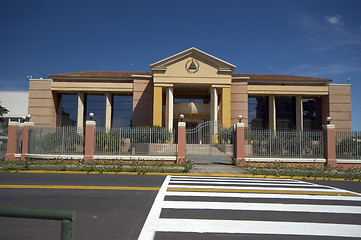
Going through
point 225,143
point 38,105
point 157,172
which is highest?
point 38,105

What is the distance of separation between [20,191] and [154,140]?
9.70 m

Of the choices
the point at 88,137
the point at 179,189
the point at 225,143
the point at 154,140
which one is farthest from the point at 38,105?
the point at 179,189

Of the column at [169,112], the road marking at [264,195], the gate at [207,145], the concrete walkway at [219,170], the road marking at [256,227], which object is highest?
the column at [169,112]

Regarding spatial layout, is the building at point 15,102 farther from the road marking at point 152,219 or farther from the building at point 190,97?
the road marking at point 152,219

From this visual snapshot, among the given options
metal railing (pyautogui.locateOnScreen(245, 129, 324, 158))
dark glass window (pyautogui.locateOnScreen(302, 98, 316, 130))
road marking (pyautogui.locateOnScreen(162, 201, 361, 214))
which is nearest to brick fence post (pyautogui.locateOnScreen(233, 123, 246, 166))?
metal railing (pyautogui.locateOnScreen(245, 129, 324, 158))

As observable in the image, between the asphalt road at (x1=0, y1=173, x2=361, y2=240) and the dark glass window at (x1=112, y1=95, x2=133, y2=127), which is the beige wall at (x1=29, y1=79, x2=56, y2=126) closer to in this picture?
the dark glass window at (x1=112, y1=95, x2=133, y2=127)

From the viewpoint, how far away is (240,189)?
8883mm

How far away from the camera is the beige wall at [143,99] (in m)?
32.2

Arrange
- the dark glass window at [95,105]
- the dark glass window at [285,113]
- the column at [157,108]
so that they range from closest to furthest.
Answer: the column at [157,108] < the dark glass window at [95,105] < the dark glass window at [285,113]

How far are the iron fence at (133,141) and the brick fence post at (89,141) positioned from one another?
0.35 meters

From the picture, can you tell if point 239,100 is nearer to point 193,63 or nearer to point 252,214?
point 193,63

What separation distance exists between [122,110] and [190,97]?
28.6 ft

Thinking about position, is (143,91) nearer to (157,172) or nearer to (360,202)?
(157,172)

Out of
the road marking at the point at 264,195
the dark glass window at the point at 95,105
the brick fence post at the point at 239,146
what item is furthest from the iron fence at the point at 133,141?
the dark glass window at the point at 95,105
